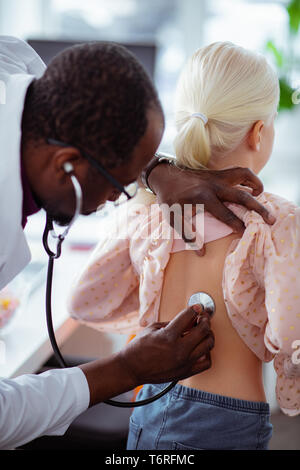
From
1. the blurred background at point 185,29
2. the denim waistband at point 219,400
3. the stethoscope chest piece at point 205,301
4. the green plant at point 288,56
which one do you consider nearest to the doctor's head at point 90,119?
the stethoscope chest piece at point 205,301

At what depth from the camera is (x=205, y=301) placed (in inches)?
39.7

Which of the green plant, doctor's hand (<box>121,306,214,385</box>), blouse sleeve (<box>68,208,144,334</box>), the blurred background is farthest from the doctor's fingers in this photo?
the green plant

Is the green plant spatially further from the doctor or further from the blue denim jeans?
the blue denim jeans

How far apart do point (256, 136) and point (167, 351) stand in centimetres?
43

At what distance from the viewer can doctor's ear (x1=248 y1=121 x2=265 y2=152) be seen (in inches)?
39.1

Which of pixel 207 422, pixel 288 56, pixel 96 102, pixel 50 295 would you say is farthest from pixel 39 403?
pixel 288 56

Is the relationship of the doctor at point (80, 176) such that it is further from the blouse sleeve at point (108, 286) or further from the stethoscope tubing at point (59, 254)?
the blouse sleeve at point (108, 286)

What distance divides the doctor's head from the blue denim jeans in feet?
1.50

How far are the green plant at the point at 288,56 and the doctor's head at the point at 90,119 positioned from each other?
2.00 meters

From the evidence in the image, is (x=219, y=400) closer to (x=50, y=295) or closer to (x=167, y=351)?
(x=167, y=351)

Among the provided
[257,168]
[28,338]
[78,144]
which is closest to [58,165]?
[78,144]

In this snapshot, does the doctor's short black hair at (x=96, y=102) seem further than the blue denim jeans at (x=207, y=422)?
No

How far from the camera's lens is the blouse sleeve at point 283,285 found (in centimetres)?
87
